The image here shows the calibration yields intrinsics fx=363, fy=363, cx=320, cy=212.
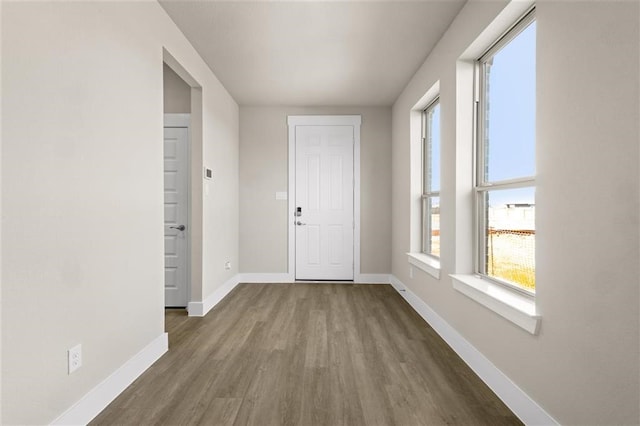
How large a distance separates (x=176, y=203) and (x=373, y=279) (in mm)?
2942

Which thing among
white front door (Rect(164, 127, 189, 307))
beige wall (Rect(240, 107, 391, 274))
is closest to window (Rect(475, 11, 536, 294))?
beige wall (Rect(240, 107, 391, 274))

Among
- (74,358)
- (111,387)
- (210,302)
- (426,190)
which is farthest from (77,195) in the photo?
(426,190)

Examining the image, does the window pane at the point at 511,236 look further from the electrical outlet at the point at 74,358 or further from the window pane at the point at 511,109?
the electrical outlet at the point at 74,358

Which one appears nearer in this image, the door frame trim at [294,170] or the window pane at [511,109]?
the window pane at [511,109]

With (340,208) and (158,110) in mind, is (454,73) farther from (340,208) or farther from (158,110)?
(340,208)

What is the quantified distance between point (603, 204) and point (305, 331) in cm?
245

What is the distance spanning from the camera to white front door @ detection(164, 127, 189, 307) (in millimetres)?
3900

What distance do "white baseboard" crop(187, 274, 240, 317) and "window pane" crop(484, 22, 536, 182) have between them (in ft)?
9.59

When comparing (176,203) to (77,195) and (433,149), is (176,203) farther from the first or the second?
(433,149)

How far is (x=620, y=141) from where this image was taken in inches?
50.0

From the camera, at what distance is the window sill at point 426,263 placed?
3234mm

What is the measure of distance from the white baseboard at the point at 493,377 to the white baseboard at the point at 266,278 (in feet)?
7.92

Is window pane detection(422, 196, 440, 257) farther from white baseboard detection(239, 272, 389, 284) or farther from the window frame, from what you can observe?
white baseboard detection(239, 272, 389, 284)

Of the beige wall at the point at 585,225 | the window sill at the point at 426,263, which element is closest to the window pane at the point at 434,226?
the window sill at the point at 426,263
